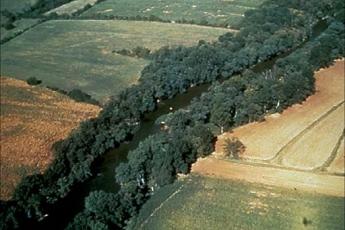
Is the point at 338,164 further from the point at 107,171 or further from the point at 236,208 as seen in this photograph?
the point at 107,171

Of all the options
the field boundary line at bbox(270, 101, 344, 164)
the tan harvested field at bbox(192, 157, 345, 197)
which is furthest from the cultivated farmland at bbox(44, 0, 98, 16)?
the tan harvested field at bbox(192, 157, 345, 197)

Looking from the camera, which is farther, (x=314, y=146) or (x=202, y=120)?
(x=202, y=120)

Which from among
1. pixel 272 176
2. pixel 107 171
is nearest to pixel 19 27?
pixel 107 171

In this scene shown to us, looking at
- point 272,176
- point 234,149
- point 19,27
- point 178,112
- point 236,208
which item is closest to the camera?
point 236,208

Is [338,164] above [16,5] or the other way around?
the other way around

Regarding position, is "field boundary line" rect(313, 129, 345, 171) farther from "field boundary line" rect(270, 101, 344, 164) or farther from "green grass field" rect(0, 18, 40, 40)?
"green grass field" rect(0, 18, 40, 40)

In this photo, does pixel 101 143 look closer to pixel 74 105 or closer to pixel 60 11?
pixel 74 105
